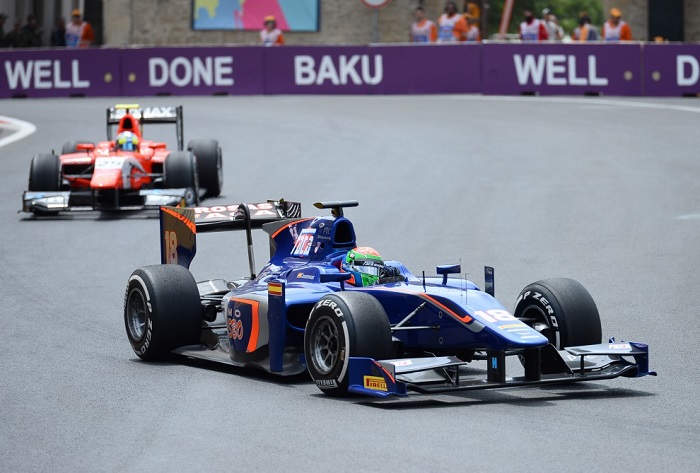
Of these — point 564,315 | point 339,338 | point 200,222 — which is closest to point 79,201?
point 200,222

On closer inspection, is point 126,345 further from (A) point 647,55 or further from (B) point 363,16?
(B) point 363,16

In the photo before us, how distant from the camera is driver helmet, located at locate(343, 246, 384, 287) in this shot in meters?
10.2

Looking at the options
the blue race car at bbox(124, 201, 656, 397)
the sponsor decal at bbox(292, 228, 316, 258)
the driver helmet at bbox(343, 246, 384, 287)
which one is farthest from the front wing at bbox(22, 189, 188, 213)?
the driver helmet at bbox(343, 246, 384, 287)

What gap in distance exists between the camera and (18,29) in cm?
4566

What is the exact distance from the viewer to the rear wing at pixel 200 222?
39.4 feet

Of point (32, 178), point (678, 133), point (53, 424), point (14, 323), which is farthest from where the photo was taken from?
point (678, 133)

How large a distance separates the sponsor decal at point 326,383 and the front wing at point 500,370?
0.17 metres

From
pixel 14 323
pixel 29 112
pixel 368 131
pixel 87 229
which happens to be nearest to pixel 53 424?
pixel 14 323

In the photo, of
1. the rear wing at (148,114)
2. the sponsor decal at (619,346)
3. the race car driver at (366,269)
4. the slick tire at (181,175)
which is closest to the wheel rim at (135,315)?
the race car driver at (366,269)

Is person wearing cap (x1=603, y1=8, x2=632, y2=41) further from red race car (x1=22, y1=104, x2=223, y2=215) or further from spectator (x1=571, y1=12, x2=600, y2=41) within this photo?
red race car (x1=22, y1=104, x2=223, y2=215)

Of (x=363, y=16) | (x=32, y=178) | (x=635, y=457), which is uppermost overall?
(x=363, y=16)

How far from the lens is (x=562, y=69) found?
33562mm

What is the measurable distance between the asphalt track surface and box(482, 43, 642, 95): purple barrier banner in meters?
0.88

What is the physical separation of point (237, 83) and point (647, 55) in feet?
36.0
